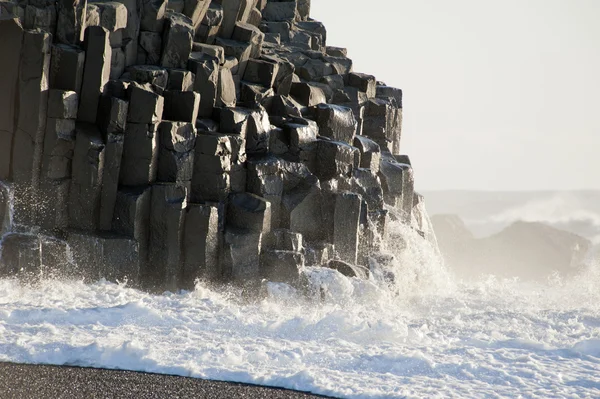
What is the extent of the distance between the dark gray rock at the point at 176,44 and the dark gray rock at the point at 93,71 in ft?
5.00

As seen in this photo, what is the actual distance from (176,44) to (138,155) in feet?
8.21

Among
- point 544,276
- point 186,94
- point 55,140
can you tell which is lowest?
point 544,276

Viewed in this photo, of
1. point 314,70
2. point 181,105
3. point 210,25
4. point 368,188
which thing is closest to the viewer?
point 181,105

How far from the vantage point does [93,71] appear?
15.0 meters

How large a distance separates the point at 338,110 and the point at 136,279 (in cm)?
600

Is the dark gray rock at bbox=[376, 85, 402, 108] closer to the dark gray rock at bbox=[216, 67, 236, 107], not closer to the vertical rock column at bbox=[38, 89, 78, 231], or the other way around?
the dark gray rock at bbox=[216, 67, 236, 107]

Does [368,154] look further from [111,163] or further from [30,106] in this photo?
[30,106]

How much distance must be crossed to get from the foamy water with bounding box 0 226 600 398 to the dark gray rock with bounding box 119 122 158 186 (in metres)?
1.75

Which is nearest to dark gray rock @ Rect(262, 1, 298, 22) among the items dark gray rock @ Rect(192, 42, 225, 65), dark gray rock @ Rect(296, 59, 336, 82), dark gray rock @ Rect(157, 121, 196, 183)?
dark gray rock @ Rect(296, 59, 336, 82)

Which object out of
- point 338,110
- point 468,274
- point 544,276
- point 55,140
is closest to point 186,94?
point 55,140

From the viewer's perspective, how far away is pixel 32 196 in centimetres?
1454

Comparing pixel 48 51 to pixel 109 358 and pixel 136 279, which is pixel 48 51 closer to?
pixel 136 279

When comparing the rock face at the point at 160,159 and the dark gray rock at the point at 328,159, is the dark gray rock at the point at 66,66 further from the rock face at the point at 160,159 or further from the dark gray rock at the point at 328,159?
the dark gray rock at the point at 328,159

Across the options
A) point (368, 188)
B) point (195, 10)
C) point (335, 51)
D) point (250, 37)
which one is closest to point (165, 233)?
point (195, 10)
